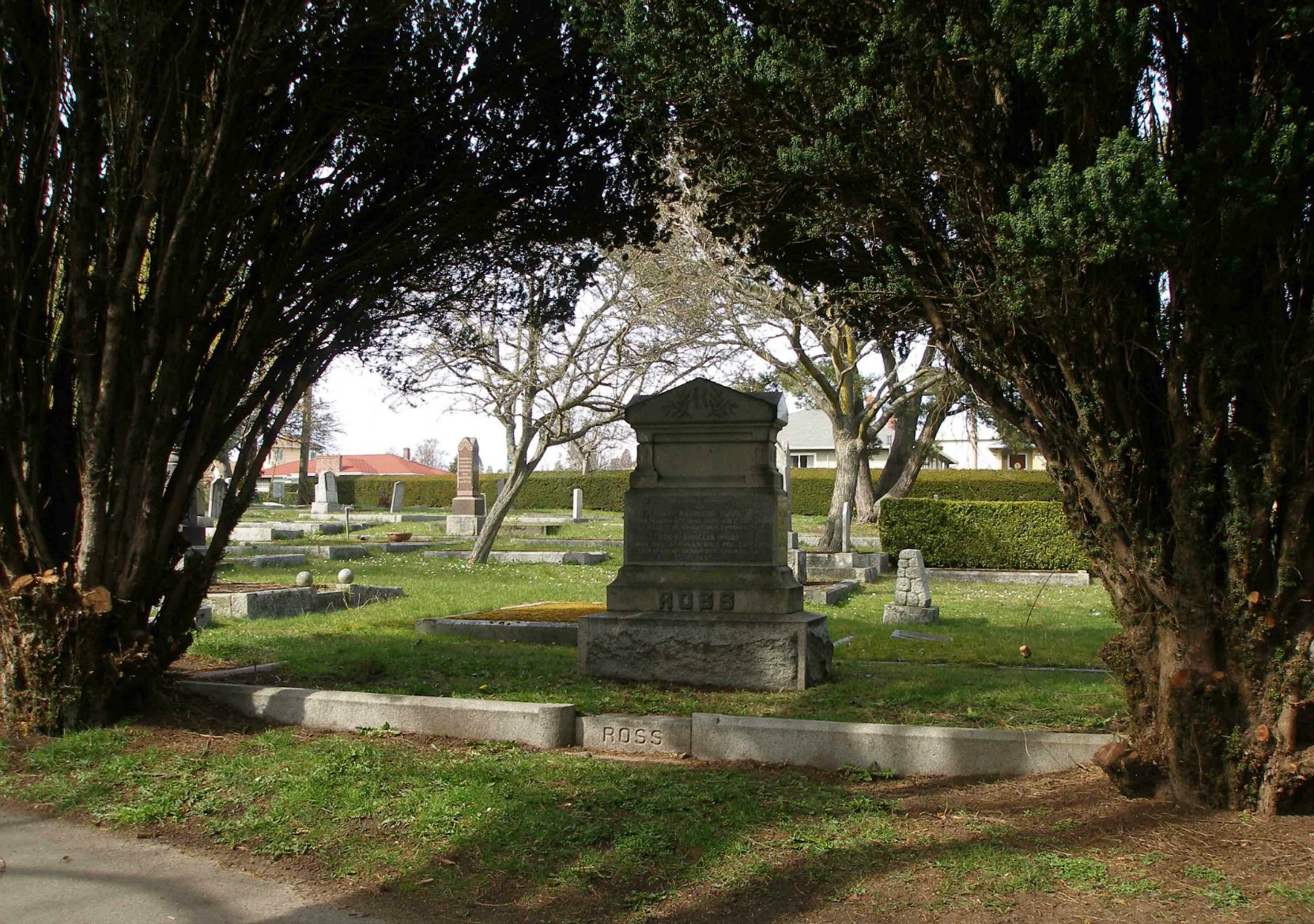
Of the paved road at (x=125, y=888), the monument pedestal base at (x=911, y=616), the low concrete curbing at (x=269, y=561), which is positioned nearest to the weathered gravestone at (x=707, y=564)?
the paved road at (x=125, y=888)

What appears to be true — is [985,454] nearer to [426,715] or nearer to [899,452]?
[899,452]

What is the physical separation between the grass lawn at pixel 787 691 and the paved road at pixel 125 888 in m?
2.67

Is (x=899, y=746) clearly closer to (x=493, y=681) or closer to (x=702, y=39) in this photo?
(x=493, y=681)

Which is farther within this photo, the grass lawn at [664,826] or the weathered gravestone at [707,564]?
the weathered gravestone at [707,564]

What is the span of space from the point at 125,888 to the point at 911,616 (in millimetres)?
10314

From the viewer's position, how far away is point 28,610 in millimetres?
6016

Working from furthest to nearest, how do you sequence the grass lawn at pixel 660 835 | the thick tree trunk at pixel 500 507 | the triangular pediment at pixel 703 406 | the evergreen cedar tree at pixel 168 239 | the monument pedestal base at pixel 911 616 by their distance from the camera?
1. the thick tree trunk at pixel 500 507
2. the monument pedestal base at pixel 911 616
3. the triangular pediment at pixel 703 406
4. the evergreen cedar tree at pixel 168 239
5. the grass lawn at pixel 660 835

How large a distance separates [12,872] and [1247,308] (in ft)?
19.1

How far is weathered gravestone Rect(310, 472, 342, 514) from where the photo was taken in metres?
40.6

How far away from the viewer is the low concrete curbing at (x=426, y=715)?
6137 mm

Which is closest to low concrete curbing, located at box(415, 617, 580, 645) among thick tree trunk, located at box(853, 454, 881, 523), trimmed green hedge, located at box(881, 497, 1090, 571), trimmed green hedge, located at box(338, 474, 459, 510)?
trimmed green hedge, located at box(881, 497, 1090, 571)

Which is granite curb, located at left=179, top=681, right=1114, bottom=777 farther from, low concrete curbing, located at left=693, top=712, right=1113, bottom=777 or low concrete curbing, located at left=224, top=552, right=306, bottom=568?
low concrete curbing, located at left=224, top=552, right=306, bottom=568

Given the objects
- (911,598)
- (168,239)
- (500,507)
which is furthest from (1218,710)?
(500,507)

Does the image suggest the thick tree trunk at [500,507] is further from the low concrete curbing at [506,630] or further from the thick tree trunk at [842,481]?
the low concrete curbing at [506,630]
